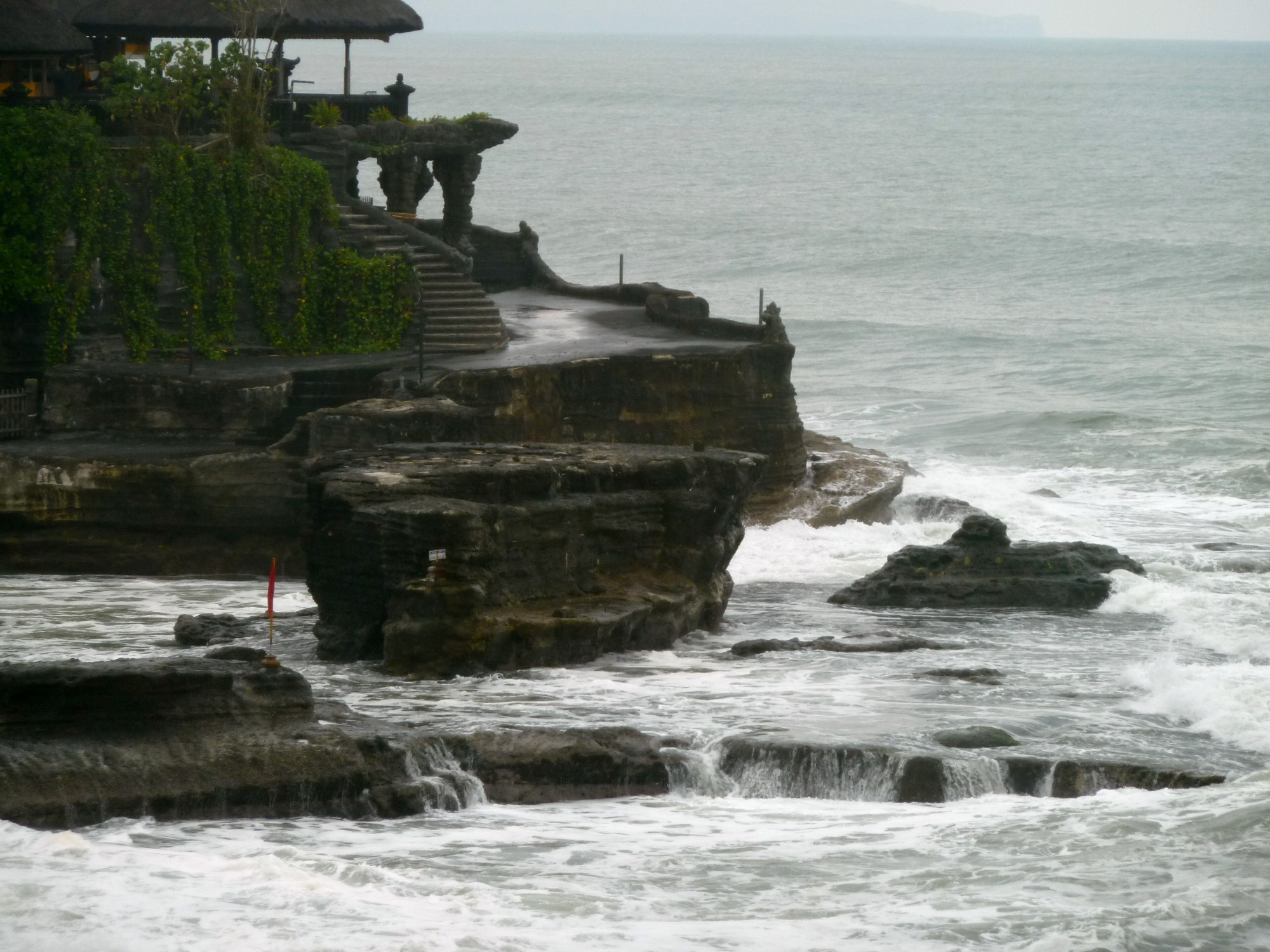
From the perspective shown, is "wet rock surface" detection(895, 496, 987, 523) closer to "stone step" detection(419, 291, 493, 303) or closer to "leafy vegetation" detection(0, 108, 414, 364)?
"stone step" detection(419, 291, 493, 303)

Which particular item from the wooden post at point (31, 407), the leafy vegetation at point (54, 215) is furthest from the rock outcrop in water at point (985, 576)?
the leafy vegetation at point (54, 215)

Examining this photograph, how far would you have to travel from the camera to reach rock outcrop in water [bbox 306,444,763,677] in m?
23.5

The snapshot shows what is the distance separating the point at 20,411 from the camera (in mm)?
30875

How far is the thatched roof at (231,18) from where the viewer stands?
36.5 m

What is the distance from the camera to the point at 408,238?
35.9 meters

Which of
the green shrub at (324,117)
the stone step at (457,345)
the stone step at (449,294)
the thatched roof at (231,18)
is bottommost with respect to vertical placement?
the stone step at (457,345)

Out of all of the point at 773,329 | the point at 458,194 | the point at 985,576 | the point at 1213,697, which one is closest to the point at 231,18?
the point at 458,194

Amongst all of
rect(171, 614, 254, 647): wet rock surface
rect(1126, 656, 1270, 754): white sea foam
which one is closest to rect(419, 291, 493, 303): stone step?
rect(171, 614, 254, 647): wet rock surface

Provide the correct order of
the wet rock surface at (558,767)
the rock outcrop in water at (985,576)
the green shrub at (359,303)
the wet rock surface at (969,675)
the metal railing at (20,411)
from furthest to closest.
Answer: the green shrub at (359,303) < the metal railing at (20,411) < the rock outcrop in water at (985,576) < the wet rock surface at (969,675) < the wet rock surface at (558,767)

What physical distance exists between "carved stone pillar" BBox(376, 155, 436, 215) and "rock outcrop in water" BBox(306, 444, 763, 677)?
13.5 m

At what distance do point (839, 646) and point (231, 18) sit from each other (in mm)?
18088

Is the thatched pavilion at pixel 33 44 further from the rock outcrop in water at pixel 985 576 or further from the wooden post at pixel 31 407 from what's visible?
the rock outcrop in water at pixel 985 576

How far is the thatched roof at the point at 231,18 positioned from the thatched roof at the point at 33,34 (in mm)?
665

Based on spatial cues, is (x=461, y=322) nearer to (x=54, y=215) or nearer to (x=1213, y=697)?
(x=54, y=215)
